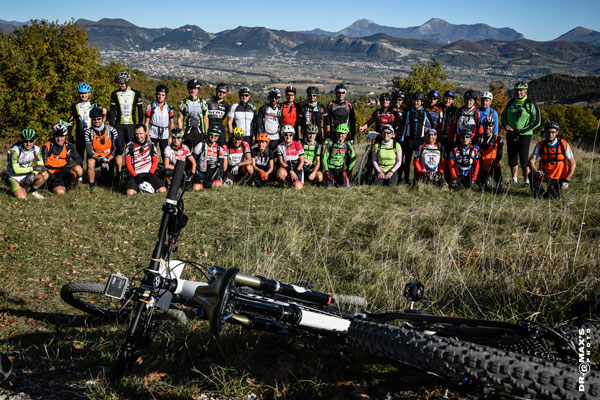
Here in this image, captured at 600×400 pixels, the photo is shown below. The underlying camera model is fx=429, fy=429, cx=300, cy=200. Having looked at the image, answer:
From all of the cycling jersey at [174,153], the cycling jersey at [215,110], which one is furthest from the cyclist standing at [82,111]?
the cycling jersey at [215,110]

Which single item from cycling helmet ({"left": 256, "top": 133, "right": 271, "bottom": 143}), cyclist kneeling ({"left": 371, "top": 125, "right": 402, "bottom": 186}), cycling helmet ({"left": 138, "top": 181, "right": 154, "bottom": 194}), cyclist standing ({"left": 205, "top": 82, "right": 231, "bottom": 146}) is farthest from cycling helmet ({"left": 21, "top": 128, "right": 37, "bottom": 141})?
cyclist kneeling ({"left": 371, "top": 125, "right": 402, "bottom": 186})

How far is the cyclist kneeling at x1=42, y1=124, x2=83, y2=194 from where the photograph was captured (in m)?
8.00

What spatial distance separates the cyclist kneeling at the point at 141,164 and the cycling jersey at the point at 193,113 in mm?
1044

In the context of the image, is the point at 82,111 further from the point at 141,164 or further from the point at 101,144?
the point at 141,164

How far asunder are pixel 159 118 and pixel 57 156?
2.14 metres

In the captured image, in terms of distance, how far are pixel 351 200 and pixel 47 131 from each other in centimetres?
2995

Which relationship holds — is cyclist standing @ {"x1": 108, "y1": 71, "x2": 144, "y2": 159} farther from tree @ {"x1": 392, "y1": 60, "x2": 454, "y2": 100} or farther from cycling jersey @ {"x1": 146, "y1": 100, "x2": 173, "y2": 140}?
tree @ {"x1": 392, "y1": 60, "x2": 454, "y2": 100}

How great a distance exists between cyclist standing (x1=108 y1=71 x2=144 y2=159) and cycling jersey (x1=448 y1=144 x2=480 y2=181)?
22.3ft

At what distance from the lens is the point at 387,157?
9.36 meters

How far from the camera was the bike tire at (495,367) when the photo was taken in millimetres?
1715

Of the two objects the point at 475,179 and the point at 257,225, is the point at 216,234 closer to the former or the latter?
the point at 257,225

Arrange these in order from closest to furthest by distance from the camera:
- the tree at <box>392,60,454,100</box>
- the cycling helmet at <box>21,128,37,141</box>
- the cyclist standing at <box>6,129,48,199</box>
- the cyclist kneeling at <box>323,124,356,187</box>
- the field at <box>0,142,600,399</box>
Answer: the field at <box>0,142,600,399</box> → the cyclist standing at <box>6,129,48,199</box> → the cycling helmet at <box>21,128,37,141</box> → the cyclist kneeling at <box>323,124,356,187</box> → the tree at <box>392,60,454,100</box>

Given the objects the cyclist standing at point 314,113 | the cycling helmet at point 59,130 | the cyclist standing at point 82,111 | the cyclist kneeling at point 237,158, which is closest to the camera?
the cycling helmet at point 59,130

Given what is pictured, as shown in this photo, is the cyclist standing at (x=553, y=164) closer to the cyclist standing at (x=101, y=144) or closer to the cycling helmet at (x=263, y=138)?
the cycling helmet at (x=263, y=138)
